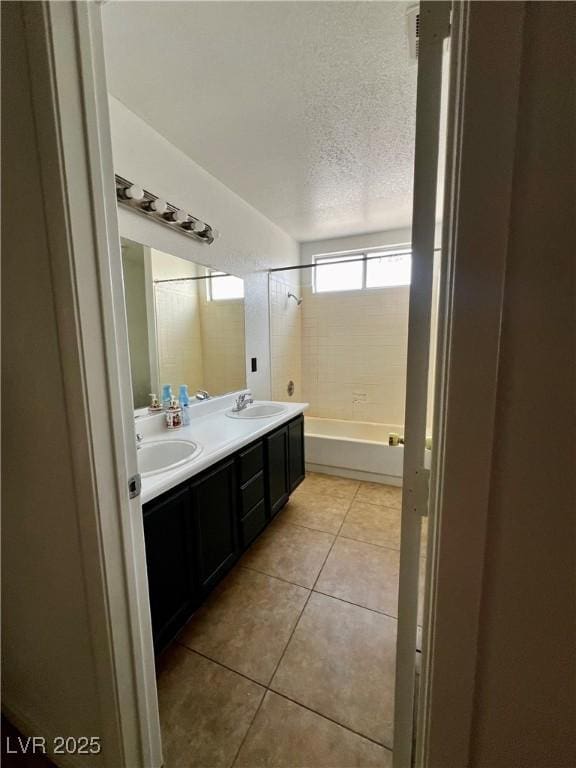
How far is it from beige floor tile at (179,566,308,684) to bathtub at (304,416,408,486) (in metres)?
1.49

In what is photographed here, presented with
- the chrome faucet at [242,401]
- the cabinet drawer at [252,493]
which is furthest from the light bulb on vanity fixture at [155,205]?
the cabinet drawer at [252,493]

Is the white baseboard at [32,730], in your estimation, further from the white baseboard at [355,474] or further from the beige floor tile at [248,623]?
the white baseboard at [355,474]

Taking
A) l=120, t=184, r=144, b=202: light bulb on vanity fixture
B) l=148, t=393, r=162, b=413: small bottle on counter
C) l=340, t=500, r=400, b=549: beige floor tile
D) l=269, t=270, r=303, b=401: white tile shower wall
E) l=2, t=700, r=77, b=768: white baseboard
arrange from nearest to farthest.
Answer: l=2, t=700, r=77, b=768: white baseboard, l=120, t=184, r=144, b=202: light bulb on vanity fixture, l=148, t=393, r=162, b=413: small bottle on counter, l=340, t=500, r=400, b=549: beige floor tile, l=269, t=270, r=303, b=401: white tile shower wall

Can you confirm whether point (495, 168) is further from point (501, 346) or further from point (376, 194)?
point (376, 194)

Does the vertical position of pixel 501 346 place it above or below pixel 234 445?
above

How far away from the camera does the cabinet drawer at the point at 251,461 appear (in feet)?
5.50

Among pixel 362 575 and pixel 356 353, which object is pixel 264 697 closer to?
pixel 362 575

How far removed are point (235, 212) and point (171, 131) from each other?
78cm

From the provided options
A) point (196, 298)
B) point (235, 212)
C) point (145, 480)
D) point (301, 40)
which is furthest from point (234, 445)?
point (235, 212)

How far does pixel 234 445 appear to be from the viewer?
5.10 feet

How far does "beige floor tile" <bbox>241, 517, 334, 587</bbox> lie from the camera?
181cm

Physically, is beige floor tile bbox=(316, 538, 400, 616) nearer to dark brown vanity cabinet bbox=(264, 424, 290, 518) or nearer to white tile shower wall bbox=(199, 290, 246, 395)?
dark brown vanity cabinet bbox=(264, 424, 290, 518)

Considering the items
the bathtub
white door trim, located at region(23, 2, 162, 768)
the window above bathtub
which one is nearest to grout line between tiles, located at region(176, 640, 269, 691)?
white door trim, located at region(23, 2, 162, 768)

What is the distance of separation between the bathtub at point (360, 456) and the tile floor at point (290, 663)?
0.84m
